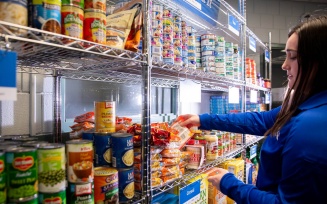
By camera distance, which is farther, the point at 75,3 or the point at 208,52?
the point at 208,52

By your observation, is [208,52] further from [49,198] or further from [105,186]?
[49,198]

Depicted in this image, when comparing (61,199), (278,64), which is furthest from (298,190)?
(278,64)

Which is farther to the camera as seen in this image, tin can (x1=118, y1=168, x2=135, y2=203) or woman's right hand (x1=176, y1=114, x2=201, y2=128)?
woman's right hand (x1=176, y1=114, x2=201, y2=128)

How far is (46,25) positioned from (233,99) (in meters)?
1.93

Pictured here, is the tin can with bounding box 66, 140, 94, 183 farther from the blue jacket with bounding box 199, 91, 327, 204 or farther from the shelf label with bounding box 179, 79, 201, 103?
the shelf label with bounding box 179, 79, 201, 103

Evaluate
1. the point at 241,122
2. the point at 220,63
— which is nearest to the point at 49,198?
the point at 241,122

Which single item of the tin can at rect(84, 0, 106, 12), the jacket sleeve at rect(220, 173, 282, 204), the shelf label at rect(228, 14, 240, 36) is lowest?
the jacket sleeve at rect(220, 173, 282, 204)

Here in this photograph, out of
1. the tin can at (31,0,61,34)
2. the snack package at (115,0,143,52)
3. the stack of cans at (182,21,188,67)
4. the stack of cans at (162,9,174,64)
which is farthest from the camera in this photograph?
the stack of cans at (182,21,188,67)

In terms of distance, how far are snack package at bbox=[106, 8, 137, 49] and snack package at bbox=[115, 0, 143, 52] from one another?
0.02 metres

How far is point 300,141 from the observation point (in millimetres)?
897

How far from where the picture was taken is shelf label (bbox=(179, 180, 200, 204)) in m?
1.57

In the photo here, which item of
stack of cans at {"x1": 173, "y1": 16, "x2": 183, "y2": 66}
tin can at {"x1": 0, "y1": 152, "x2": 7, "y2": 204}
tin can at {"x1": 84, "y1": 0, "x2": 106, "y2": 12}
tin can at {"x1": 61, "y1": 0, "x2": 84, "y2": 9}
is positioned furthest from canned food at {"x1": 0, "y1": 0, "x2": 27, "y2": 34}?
stack of cans at {"x1": 173, "y1": 16, "x2": 183, "y2": 66}

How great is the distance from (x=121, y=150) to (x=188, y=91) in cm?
77

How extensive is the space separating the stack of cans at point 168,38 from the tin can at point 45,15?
75 centimetres
